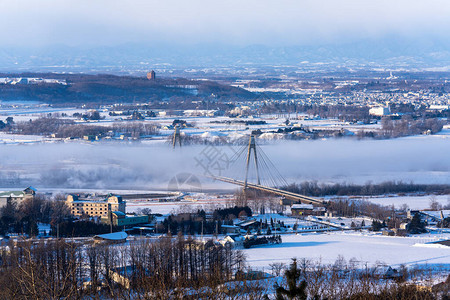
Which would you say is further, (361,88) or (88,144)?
(361,88)

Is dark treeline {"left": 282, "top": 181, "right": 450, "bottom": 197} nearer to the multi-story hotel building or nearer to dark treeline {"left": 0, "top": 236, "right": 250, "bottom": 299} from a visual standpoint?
the multi-story hotel building

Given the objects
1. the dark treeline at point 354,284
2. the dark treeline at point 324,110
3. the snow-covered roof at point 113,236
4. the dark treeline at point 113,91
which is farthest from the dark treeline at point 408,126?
the dark treeline at point 354,284

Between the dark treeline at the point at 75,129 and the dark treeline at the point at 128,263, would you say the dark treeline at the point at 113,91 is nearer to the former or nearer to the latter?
the dark treeline at the point at 75,129

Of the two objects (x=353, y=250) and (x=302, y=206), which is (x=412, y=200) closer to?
(x=302, y=206)

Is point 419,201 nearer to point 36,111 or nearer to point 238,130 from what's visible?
point 238,130

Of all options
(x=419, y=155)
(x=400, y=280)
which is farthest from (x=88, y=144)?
(x=400, y=280)

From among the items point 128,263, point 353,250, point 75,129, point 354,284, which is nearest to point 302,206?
point 353,250

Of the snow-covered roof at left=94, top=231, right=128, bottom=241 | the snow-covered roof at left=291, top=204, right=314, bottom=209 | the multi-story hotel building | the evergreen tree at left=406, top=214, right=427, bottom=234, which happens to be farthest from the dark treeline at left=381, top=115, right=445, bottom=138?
the snow-covered roof at left=94, top=231, right=128, bottom=241
